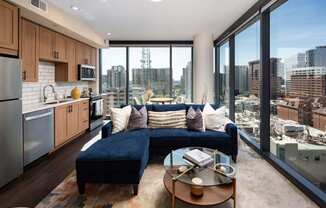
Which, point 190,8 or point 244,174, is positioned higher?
point 190,8

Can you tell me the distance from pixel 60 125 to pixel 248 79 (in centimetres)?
393

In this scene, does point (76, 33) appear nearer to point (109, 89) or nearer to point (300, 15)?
point (109, 89)

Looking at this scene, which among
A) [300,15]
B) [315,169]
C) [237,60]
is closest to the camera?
[315,169]

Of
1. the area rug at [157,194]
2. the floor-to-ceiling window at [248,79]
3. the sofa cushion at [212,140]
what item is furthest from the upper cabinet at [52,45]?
the floor-to-ceiling window at [248,79]

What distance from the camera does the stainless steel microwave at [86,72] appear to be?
19.3ft

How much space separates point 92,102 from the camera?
605 cm

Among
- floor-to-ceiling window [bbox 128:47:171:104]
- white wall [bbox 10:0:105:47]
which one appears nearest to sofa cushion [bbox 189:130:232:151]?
white wall [bbox 10:0:105:47]

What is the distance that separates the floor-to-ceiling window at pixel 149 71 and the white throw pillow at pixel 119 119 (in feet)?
12.0

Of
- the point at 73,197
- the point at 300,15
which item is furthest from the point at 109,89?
the point at 300,15

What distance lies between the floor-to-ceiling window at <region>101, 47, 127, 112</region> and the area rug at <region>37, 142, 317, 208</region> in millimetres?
4764

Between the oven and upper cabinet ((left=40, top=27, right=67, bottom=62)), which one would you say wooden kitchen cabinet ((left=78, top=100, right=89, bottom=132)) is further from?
upper cabinet ((left=40, top=27, right=67, bottom=62))

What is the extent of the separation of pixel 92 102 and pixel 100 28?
193cm

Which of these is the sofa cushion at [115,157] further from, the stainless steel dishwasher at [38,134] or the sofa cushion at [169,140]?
the stainless steel dishwasher at [38,134]

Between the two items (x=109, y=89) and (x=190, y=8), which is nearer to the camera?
(x=190, y=8)
